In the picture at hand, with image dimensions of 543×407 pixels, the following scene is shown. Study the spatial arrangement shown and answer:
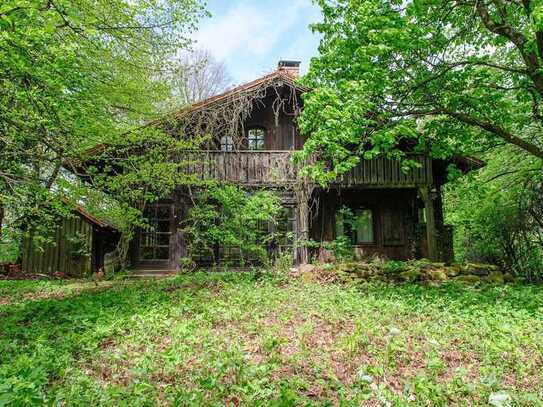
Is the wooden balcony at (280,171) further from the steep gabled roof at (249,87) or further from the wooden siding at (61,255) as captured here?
the wooden siding at (61,255)

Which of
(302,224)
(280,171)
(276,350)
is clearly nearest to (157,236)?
(280,171)

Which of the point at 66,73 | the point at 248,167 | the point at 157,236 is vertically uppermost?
the point at 66,73

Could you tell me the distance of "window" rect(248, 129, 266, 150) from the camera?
48.9 feet

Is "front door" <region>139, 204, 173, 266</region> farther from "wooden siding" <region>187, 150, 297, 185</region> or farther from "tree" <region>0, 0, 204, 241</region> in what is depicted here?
"tree" <region>0, 0, 204, 241</region>

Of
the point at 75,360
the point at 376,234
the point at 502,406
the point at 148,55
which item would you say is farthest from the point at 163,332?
the point at 376,234

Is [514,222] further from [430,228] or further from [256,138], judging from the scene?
[256,138]

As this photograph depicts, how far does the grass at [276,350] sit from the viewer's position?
366 cm

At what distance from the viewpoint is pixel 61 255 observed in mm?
15406

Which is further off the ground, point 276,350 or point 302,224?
point 302,224

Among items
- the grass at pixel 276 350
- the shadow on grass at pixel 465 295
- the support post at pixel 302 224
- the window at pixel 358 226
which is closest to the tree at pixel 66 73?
the grass at pixel 276 350

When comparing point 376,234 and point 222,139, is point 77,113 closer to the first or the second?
point 222,139

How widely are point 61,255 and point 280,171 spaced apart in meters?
9.80

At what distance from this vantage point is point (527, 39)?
320 inches

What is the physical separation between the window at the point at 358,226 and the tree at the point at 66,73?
8.74 meters
